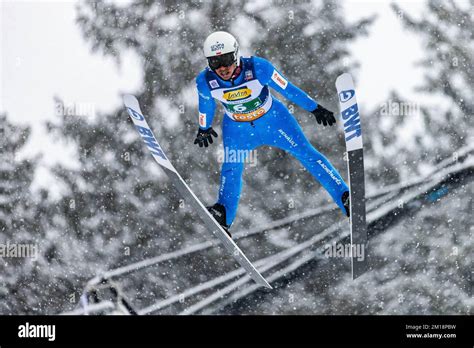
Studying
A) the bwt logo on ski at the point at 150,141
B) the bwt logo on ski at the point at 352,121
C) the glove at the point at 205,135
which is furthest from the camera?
the bwt logo on ski at the point at 150,141

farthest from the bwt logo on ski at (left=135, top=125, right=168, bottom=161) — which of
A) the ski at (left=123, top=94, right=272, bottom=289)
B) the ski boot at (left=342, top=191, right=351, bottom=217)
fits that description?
the ski boot at (left=342, top=191, right=351, bottom=217)

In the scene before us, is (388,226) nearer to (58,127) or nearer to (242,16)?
(242,16)

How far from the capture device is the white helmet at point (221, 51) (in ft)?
14.4

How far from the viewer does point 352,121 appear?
178 inches

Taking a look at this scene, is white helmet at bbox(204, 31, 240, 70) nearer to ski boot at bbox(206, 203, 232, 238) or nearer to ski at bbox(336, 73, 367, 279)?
ski at bbox(336, 73, 367, 279)

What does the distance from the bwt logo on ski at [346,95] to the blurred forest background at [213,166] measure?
0.50 meters

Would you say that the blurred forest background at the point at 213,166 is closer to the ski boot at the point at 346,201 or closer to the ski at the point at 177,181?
the ski at the point at 177,181

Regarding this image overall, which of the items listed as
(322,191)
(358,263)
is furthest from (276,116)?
(358,263)

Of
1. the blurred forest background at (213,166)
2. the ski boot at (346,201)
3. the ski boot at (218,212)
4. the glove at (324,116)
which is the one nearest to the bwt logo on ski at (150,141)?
the blurred forest background at (213,166)

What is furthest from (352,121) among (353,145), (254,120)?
(254,120)

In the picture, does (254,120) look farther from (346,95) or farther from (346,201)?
(346,201)

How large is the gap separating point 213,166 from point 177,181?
33 centimetres

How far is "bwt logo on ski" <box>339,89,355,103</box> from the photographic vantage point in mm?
4465

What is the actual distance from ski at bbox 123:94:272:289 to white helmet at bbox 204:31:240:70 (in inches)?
27.6
